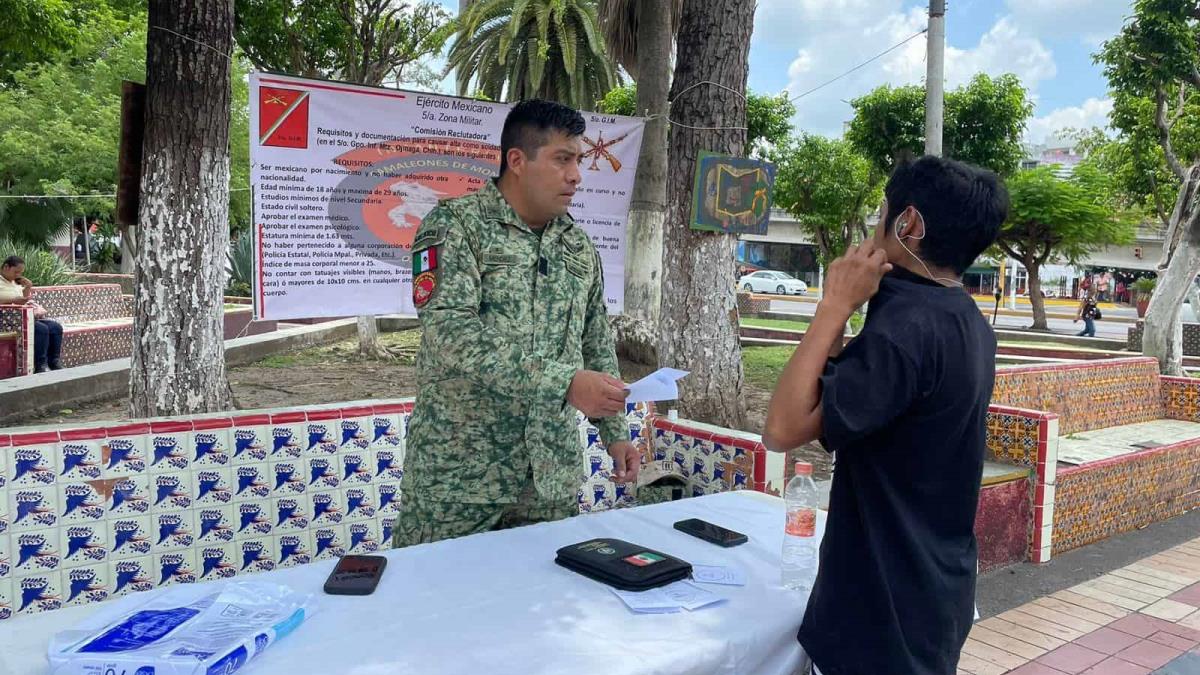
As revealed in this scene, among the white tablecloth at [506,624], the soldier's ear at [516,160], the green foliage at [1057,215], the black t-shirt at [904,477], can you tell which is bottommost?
the white tablecloth at [506,624]

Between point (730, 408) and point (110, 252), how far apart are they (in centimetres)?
2844

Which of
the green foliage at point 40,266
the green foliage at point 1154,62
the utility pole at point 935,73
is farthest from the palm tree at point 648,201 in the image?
the green foliage at point 40,266

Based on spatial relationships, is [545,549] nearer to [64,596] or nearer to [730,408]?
[64,596]

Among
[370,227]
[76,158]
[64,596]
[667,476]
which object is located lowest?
[64,596]

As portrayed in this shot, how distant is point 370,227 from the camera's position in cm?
436

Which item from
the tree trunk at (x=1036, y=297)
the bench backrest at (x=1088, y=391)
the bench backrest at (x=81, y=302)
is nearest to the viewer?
the bench backrest at (x=1088, y=391)

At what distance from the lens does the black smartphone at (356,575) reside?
189cm

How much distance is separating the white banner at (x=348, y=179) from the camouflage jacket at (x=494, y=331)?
2.02 m

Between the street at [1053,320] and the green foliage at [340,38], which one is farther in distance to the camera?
the street at [1053,320]

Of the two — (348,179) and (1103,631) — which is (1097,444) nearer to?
(1103,631)

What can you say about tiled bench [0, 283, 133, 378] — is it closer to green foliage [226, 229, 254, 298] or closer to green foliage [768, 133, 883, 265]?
green foliage [226, 229, 254, 298]

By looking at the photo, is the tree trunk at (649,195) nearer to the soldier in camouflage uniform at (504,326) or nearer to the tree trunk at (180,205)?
the tree trunk at (180,205)

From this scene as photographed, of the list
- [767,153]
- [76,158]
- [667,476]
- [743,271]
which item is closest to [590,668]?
[667,476]

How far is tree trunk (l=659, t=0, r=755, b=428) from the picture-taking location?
5.57m
